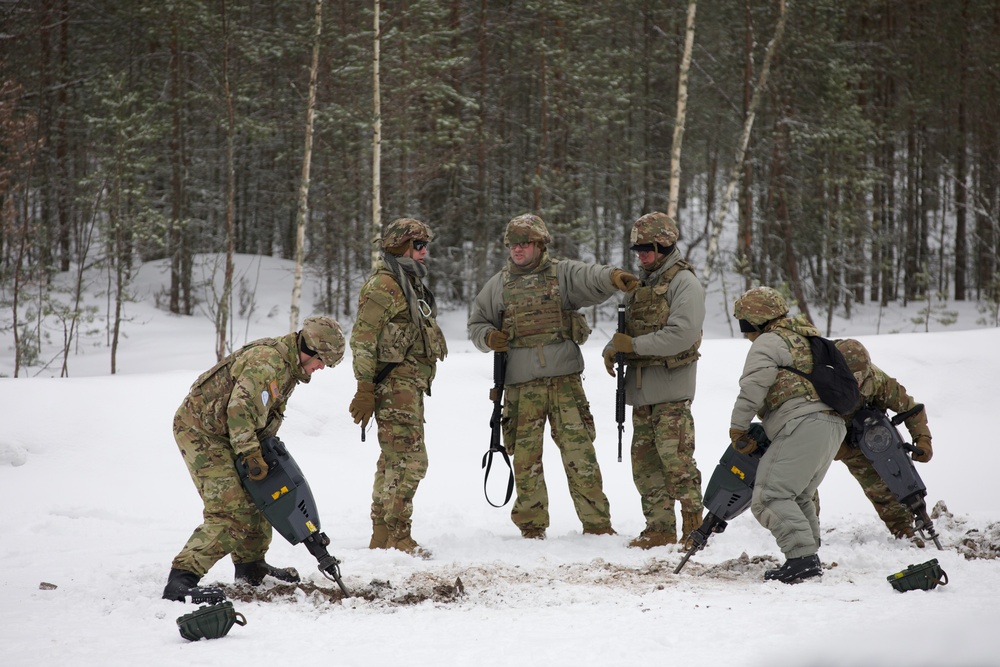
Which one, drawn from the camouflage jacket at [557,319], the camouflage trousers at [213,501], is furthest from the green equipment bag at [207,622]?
the camouflage jacket at [557,319]

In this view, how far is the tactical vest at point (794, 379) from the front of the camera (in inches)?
192

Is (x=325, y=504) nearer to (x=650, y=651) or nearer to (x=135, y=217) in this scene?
(x=650, y=651)

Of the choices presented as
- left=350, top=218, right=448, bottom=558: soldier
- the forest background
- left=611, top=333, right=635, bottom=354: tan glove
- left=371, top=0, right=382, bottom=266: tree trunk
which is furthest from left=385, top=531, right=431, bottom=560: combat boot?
left=371, top=0, right=382, bottom=266: tree trunk

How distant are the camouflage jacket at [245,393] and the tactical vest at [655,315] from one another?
2.42 m

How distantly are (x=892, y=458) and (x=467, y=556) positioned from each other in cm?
271

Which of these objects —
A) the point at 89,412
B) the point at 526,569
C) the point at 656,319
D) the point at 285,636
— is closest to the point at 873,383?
the point at 656,319

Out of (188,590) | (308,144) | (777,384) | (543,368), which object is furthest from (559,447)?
(308,144)

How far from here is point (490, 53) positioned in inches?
736

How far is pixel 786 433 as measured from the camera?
15.9ft

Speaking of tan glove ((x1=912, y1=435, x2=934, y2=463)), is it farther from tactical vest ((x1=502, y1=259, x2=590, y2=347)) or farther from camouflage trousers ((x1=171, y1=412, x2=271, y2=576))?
camouflage trousers ((x1=171, y1=412, x2=271, y2=576))

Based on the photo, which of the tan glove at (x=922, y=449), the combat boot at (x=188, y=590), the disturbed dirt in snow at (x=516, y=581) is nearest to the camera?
the combat boot at (x=188, y=590)

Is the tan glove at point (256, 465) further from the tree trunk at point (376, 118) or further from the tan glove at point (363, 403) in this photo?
the tree trunk at point (376, 118)

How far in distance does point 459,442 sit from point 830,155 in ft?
40.8

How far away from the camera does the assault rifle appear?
5.32 m
